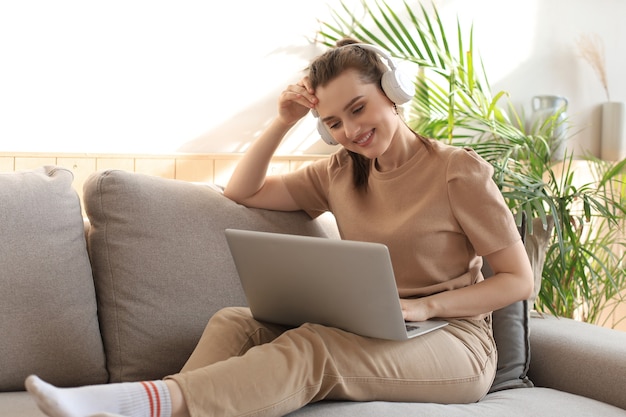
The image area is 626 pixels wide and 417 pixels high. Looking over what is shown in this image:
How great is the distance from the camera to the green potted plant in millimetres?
2387

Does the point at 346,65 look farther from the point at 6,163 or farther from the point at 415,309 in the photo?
→ the point at 6,163

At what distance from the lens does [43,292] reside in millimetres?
1650

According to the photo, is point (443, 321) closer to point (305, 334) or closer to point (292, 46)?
point (305, 334)

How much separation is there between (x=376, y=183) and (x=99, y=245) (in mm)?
667

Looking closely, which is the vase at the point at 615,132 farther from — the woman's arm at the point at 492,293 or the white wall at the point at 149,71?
the woman's arm at the point at 492,293

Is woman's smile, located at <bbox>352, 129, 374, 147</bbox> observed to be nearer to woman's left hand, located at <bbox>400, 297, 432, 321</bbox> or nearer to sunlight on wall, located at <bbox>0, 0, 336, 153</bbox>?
woman's left hand, located at <bbox>400, 297, 432, 321</bbox>

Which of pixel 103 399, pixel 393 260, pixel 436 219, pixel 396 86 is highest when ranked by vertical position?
pixel 396 86

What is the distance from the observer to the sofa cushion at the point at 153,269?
1.72m

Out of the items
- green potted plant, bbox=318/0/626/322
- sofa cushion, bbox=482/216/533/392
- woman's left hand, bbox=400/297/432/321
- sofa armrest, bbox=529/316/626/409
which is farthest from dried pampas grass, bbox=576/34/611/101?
woman's left hand, bbox=400/297/432/321

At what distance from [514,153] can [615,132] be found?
3.21 ft

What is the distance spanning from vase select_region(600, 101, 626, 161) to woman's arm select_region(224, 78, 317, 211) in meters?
A: 2.37

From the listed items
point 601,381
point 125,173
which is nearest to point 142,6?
point 125,173

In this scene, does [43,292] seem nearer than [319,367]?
No

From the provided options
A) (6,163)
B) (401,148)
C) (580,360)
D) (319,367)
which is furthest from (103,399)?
(6,163)
